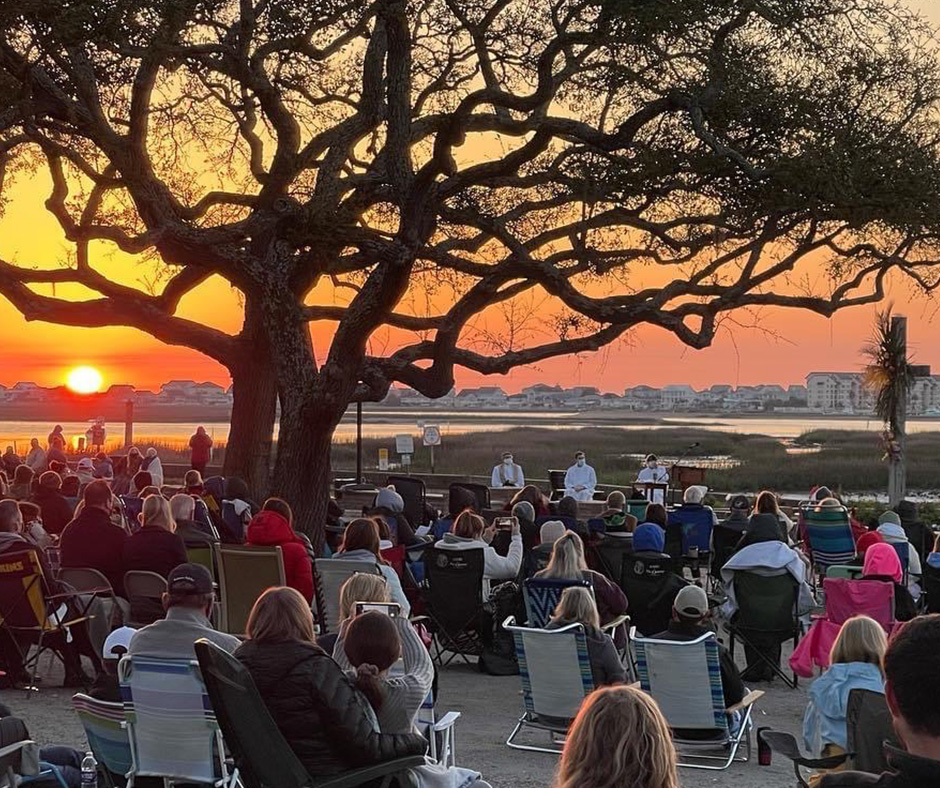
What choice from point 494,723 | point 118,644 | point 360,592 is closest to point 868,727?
point 360,592

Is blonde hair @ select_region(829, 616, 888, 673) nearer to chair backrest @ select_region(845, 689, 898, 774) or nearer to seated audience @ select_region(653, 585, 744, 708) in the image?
chair backrest @ select_region(845, 689, 898, 774)

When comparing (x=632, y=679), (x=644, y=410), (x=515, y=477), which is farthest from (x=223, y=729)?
(x=644, y=410)

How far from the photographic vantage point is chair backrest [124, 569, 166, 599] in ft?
31.2

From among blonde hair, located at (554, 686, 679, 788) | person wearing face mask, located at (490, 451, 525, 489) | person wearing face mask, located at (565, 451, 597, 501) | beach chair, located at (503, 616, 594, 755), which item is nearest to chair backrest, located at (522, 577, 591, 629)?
beach chair, located at (503, 616, 594, 755)

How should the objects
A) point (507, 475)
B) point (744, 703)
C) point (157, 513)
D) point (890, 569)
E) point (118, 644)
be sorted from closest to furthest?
point (118, 644) < point (744, 703) < point (157, 513) < point (890, 569) < point (507, 475)

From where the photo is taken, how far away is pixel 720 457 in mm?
66000

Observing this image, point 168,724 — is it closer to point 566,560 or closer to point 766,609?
point 566,560

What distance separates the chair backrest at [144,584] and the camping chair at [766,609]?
416 centimetres

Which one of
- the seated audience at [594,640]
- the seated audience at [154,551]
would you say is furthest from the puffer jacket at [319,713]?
the seated audience at [154,551]

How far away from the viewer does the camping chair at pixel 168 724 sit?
6.16 metres

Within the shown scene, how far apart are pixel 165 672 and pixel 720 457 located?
6119cm

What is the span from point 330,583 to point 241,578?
0.67m

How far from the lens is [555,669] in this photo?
818cm

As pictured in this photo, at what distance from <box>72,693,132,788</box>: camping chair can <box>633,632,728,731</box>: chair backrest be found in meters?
3.03
